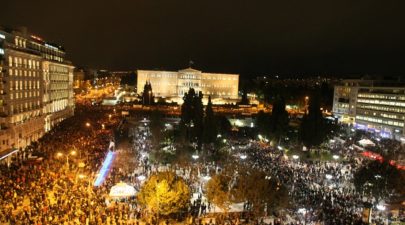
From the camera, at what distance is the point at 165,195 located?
22062 mm

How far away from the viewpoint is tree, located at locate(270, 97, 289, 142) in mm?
51312

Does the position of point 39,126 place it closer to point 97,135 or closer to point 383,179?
point 97,135

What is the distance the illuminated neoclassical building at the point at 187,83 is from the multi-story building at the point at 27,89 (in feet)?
164

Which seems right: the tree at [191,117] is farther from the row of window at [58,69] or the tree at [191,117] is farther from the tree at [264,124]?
the row of window at [58,69]

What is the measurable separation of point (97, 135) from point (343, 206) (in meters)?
30.6

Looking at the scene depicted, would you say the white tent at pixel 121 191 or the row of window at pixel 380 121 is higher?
the row of window at pixel 380 121

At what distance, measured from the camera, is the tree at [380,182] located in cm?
2709

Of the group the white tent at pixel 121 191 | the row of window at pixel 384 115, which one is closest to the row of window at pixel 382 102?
the row of window at pixel 384 115

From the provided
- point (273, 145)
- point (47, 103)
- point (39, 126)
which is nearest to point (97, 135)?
point (39, 126)

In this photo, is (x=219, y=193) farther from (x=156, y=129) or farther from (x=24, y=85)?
(x=24, y=85)

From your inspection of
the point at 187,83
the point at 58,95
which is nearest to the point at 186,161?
the point at 58,95

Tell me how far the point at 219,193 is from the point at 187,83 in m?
93.0

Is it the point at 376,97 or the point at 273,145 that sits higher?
the point at 376,97

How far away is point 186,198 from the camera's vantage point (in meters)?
22.7
